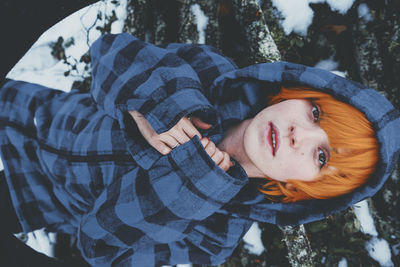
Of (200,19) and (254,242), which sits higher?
(200,19)

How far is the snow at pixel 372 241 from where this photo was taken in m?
2.57

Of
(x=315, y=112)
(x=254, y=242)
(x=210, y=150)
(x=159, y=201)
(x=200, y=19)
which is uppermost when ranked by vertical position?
(x=200, y=19)

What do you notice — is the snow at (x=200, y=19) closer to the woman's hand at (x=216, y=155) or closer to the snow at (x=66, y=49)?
the snow at (x=66, y=49)

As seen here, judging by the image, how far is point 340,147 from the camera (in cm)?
168

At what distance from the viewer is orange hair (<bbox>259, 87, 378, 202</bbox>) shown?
163 cm

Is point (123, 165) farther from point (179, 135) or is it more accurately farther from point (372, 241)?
point (372, 241)

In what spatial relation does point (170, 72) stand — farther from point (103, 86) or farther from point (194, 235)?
point (194, 235)

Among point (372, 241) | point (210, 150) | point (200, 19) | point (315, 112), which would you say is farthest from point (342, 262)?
point (200, 19)

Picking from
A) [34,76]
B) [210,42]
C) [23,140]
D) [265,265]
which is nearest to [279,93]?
[210,42]

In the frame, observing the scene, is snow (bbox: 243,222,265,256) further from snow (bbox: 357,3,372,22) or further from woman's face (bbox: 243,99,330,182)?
snow (bbox: 357,3,372,22)

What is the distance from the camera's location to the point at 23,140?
2428 mm

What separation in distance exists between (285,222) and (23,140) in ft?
8.06

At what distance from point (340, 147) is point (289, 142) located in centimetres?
35

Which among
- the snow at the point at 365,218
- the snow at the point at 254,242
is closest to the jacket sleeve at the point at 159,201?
the snow at the point at 254,242
